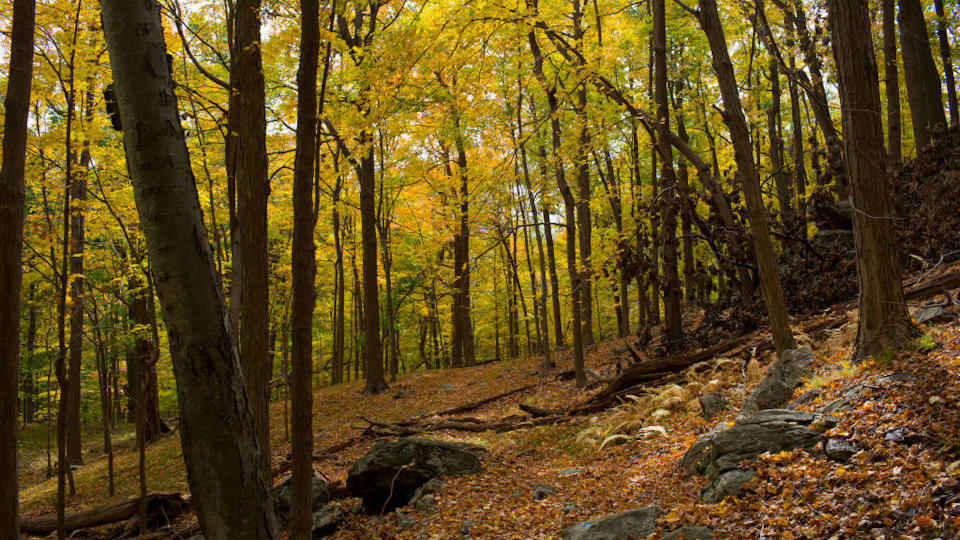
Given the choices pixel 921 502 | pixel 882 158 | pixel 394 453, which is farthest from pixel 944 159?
pixel 394 453

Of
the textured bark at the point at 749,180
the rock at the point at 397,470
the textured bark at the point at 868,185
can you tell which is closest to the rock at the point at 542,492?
the rock at the point at 397,470

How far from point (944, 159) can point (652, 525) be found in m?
9.89

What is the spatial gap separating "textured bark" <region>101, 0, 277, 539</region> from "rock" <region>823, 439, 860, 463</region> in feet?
12.5

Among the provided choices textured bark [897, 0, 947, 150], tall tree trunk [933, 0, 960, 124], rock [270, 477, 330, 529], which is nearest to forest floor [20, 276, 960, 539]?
rock [270, 477, 330, 529]

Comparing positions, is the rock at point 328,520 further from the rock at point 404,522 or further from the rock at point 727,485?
Result: the rock at point 727,485

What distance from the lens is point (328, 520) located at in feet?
21.4

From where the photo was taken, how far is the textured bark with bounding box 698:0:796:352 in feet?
19.8

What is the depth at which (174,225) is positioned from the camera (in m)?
2.25

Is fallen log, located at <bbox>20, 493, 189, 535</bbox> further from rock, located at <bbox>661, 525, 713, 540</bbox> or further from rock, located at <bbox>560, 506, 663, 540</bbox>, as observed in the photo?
rock, located at <bbox>661, 525, 713, 540</bbox>

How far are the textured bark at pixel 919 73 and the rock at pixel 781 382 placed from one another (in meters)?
8.19

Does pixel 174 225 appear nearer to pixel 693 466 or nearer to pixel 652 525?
→ pixel 652 525

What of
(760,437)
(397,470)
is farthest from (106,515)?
(760,437)

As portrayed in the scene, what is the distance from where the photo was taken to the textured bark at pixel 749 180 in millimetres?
6047

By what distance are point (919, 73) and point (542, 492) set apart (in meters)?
11.6
